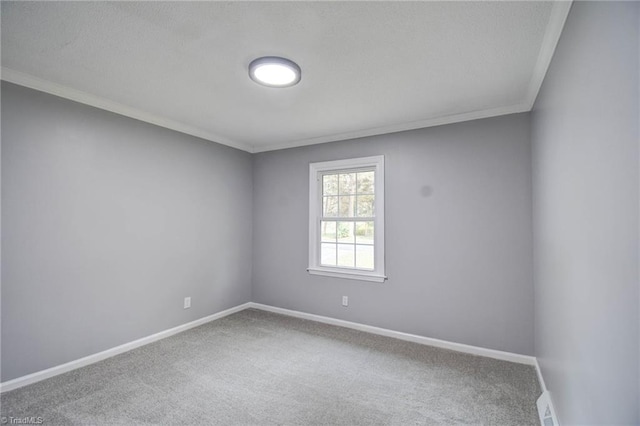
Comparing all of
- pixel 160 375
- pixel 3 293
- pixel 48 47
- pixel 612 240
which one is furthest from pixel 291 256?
pixel 612 240

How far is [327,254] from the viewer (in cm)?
403

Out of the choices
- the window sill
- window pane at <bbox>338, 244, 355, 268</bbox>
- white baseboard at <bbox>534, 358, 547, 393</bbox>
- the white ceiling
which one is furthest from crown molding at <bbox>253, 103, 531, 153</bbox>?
white baseboard at <bbox>534, 358, 547, 393</bbox>

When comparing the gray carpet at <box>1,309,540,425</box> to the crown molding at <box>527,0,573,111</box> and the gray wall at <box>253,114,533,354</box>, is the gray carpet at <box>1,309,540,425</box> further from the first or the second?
the crown molding at <box>527,0,573,111</box>

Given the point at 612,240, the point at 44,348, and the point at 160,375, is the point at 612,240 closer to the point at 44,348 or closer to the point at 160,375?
the point at 160,375

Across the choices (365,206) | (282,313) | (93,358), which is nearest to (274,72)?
(365,206)

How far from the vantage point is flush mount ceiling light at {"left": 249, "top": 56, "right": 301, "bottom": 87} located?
6.75 ft

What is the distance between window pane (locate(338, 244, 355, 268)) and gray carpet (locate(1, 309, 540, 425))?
3.15ft

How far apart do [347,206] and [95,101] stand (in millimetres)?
2869

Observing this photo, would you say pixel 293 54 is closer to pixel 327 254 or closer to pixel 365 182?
pixel 365 182

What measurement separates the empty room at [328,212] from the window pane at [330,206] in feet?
0.11

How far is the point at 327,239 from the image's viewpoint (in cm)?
405

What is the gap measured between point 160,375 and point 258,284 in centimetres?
203

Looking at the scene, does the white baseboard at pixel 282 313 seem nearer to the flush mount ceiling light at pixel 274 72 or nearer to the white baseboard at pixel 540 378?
the white baseboard at pixel 540 378

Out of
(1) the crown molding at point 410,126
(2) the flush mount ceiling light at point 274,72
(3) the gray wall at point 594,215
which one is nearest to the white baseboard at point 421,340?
(3) the gray wall at point 594,215
